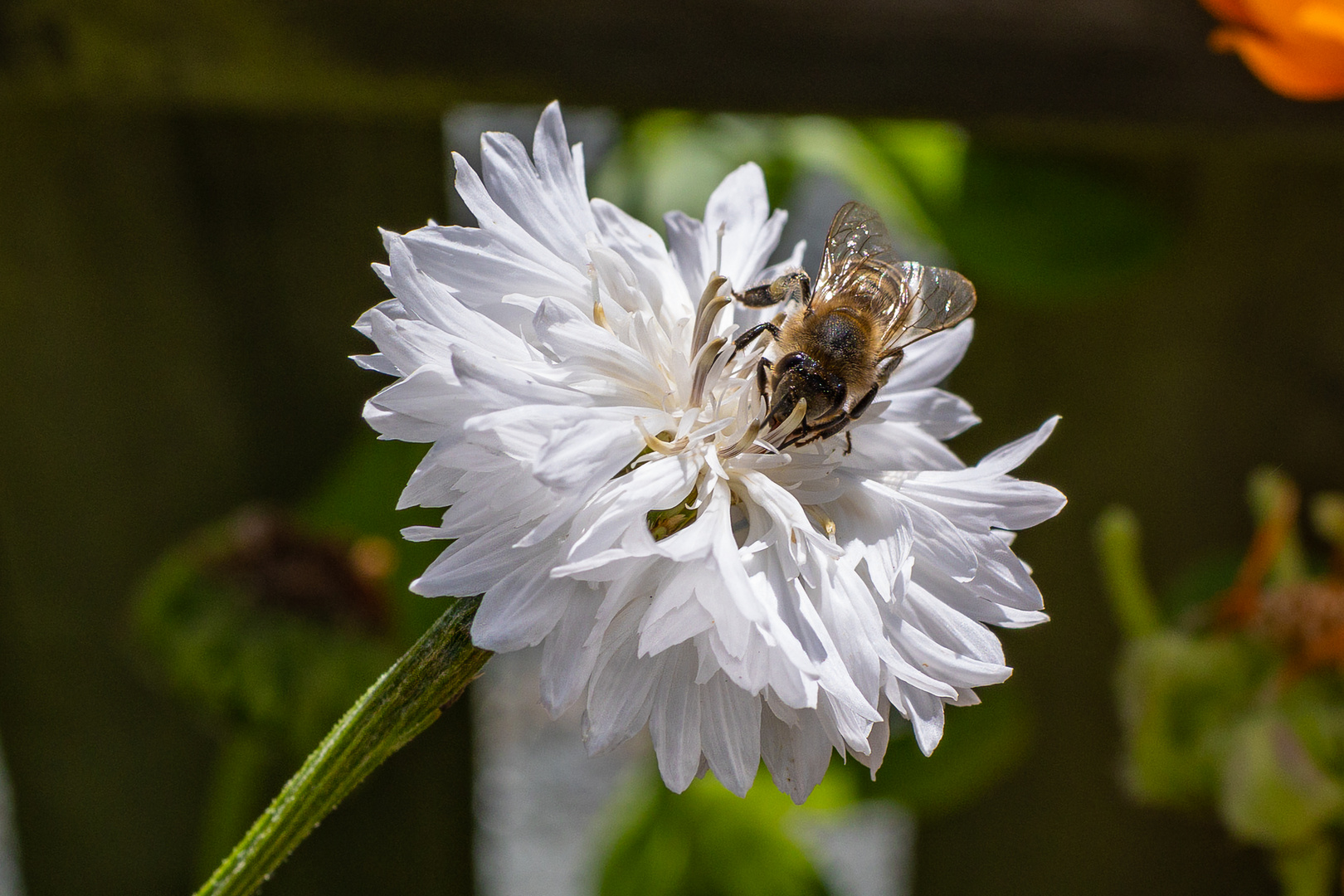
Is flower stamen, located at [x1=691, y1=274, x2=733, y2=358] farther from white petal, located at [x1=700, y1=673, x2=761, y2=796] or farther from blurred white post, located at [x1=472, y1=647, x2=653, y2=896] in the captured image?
blurred white post, located at [x1=472, y1=647, x2=653, y2=896]

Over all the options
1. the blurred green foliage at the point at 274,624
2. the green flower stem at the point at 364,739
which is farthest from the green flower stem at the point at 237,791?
the green flower stem at the point at 364,739

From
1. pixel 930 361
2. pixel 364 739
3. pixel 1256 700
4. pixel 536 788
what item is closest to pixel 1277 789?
pixel 1256 700

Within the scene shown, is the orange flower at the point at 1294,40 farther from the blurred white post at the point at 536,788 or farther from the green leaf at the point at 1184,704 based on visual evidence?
the blurred white post at the point at 536,788

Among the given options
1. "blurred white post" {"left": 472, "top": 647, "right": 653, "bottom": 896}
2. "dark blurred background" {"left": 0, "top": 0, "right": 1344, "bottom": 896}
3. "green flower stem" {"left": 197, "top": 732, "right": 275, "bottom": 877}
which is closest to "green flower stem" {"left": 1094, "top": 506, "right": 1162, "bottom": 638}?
"dark blurred background" {"left": 0, "top": 0, "right": 1344, "bottom": 896}

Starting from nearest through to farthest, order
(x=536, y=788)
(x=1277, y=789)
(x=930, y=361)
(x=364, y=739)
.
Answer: (x=364, y=739) → (x=930, y=361) → (x=1277, y=789) → (x=536, y=788)

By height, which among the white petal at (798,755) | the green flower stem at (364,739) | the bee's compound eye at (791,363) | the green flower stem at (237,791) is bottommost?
the green flower stem at (237,791)

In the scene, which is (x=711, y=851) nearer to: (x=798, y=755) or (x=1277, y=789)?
(x=1277, y=789)
